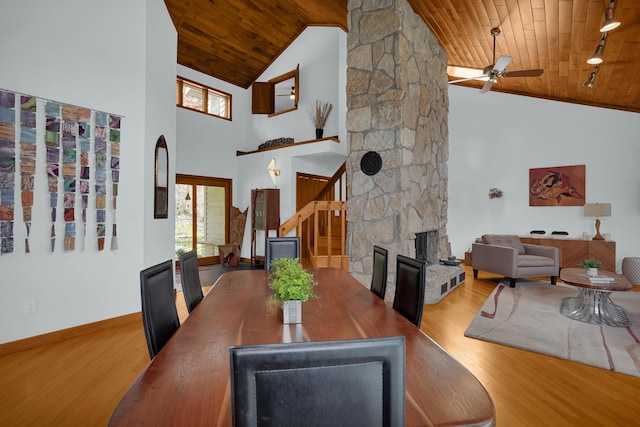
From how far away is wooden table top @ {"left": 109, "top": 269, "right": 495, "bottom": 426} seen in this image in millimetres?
805

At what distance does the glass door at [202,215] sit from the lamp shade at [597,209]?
679 cm

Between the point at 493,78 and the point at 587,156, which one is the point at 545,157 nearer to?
the point at 587,156

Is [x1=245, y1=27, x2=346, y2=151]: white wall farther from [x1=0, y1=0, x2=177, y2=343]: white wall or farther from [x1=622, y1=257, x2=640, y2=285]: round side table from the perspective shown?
[x1=622, y1=257, x2=640, y2=285]: round side table

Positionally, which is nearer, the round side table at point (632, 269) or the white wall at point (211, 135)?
the round side table at point (632, 269)

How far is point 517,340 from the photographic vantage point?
9.86ft

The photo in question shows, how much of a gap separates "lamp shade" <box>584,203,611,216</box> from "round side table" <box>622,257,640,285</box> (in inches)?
30.3

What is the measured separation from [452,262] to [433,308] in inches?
55.3

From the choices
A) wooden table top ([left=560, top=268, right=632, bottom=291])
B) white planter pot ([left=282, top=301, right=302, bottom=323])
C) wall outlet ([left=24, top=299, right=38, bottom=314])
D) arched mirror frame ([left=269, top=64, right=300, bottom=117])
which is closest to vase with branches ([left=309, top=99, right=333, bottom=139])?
arched mirror frame ([left=269, top=64, right=300, bottom=117])

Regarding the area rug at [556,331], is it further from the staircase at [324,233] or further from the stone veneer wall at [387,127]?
the staircase at [324,233]

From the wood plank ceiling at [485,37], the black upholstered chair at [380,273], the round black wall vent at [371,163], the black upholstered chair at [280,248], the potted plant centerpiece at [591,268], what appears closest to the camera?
the black upholstered chair at [380,273]

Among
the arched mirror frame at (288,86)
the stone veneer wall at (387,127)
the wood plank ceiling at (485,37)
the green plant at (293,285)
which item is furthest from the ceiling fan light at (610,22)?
the arched mirror frame at (288,86)

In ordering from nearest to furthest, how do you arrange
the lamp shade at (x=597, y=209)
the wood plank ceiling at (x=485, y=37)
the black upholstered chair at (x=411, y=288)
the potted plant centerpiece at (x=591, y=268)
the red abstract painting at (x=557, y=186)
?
the black upholstered chair at (x=411, y=288), the wood plank ceiling at (x=485, y=37), the potted plant centerpiece at (x=591, y=268), the lamp shade at (x=597, y=209), the red abstract painting at (x=557, y=186)

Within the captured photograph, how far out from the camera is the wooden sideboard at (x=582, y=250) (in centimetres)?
540

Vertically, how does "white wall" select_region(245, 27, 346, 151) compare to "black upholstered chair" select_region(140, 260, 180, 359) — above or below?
above
